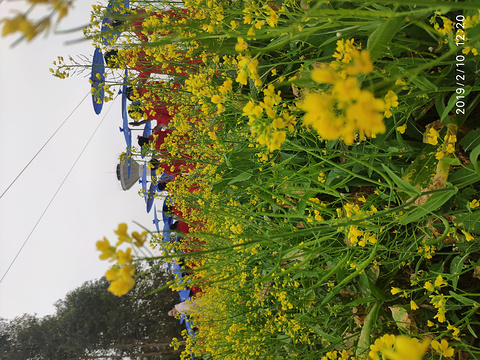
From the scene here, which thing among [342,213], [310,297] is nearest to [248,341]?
[310,297]

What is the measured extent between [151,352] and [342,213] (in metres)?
3.78

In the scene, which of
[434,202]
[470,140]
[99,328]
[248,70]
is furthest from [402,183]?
[99,328]

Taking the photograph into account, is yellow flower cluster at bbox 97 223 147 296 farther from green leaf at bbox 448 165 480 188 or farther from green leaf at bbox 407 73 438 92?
green leaf at bbox 448 165 480 188

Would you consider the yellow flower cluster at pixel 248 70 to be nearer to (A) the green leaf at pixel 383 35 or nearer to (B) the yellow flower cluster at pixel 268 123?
(B) the yellow flower cluster at pixel 268 123

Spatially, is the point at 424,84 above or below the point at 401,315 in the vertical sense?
above

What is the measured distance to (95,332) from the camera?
3910mm

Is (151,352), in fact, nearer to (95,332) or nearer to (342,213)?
(95,332)

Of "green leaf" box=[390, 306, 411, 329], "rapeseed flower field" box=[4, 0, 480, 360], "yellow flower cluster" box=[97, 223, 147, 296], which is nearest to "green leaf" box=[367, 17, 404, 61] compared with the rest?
"rapeseed flower field" box=[4, 0, 480, 360]

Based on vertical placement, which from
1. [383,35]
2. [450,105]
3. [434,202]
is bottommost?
[434,202]

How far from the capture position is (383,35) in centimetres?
55

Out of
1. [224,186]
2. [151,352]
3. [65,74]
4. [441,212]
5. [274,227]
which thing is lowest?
[151,352]

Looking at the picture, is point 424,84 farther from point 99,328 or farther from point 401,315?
point 99,328

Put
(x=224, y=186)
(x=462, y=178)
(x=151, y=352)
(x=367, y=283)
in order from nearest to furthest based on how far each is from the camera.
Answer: (x=462, y=178) < (x=367, y=283) < (x=224, y=186) < (x=151, y=352)

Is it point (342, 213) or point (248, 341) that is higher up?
point (342, 213)
